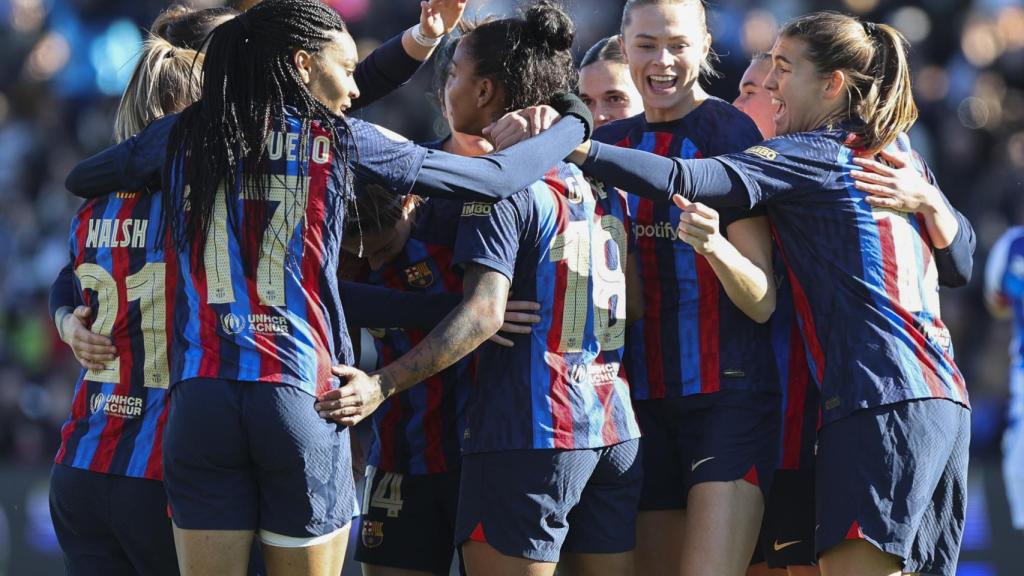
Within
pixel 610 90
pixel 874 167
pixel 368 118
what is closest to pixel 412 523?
pixel 874 167

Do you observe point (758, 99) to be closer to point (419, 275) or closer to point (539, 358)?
point (419, 275)

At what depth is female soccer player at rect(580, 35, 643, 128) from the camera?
18.5 ft

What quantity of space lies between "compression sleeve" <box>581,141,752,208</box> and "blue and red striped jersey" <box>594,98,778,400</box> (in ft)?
0.95

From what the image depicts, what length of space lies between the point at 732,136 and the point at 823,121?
1.12 ft

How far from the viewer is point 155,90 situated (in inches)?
166

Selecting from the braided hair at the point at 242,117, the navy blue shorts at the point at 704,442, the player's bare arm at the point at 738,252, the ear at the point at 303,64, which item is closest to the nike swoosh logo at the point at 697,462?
the navy blue shorts at the point at 704,442

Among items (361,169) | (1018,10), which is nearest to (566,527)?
(361,169)

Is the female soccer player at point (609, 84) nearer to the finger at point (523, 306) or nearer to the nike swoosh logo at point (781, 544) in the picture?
the finger at point (523, 306)

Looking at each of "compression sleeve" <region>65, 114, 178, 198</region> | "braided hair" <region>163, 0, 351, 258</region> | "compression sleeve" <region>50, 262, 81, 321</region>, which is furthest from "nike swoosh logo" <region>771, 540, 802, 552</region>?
"compression sleeve" <region>50, 262, 81, 321</region>

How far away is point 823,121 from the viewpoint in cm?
Result: 429

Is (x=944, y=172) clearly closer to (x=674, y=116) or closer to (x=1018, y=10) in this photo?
(x=1018, y=10)

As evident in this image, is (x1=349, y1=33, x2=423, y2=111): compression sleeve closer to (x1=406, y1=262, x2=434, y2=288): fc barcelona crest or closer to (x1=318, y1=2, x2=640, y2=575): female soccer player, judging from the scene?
(x1=318, y1=2, x2=640, y2=575): female soccer player

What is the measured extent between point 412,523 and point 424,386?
47 cm

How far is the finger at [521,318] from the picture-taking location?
4.12 m
